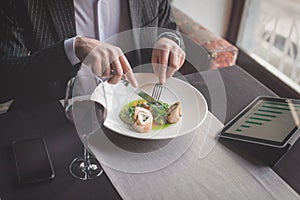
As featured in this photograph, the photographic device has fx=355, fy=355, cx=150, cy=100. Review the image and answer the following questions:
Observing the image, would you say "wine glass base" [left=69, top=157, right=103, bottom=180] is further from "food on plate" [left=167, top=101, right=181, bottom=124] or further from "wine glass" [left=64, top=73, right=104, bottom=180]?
"food on plate" [left=167, top=101, right=181, bottom=124]

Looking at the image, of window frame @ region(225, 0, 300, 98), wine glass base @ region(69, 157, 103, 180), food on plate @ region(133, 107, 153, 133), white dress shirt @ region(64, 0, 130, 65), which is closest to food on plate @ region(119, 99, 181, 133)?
food on plate @ region(133, 107, 153, 133)

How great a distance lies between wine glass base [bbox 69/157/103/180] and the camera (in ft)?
2.12

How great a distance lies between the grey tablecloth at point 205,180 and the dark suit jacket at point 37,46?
0.26 meters

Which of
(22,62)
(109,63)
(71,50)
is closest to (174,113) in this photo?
(109,63)

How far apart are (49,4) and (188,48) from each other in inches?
15.1

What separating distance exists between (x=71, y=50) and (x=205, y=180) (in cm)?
38

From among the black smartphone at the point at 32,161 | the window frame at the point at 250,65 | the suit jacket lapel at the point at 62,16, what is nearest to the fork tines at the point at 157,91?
the black smartphone at the point at 32,161

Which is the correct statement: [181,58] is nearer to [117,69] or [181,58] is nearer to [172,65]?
[172,65]

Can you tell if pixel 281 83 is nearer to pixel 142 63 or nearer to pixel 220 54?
pixel 220 54

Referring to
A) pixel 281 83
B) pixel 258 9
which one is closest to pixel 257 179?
pixel 281 83

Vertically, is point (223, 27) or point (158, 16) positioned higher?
point (158, 16)

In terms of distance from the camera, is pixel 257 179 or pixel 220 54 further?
pixel 220 54

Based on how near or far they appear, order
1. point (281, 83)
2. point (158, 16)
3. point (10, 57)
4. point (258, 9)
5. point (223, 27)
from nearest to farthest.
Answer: point (10, 57), point (158, 16), point (281, 83), point (258, 9), point (223, 27)

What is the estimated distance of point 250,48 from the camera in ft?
7.17
